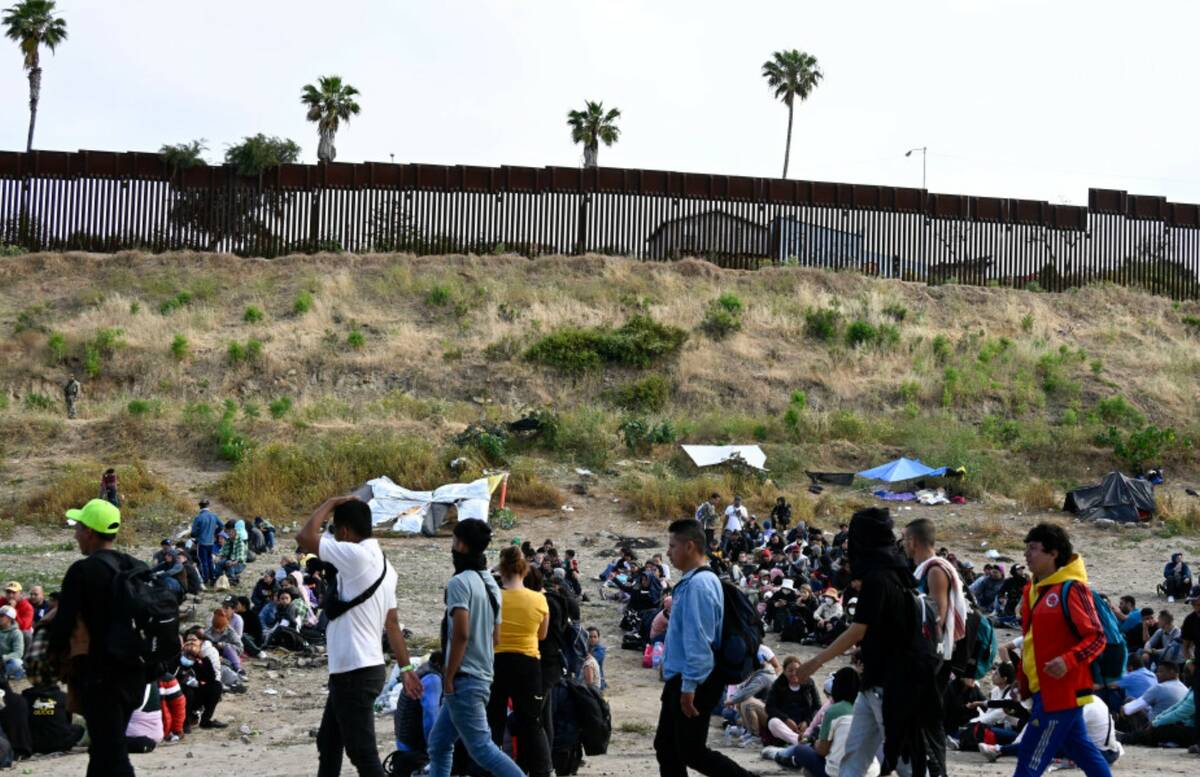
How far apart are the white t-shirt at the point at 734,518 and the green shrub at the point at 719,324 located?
13062 millimetres

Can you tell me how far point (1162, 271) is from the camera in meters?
43.4

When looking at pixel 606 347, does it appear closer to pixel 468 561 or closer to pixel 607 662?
pixel 607 662

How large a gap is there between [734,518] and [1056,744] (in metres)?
17.3

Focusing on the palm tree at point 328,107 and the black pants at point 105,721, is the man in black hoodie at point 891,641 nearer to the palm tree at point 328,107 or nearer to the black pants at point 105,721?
the black pants at point 105,721

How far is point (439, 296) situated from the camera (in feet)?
124

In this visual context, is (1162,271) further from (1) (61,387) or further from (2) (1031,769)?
(2) (1031,769)

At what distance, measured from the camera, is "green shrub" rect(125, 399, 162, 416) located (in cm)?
3030

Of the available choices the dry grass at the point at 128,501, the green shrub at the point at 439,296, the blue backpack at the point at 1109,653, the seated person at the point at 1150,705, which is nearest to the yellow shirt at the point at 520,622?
the blue backpack at the point at 1109,653

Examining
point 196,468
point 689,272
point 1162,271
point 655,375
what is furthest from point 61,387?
point 1162,271

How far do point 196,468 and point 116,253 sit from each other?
13.4m

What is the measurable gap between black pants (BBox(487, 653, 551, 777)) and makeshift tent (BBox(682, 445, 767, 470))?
2158cm

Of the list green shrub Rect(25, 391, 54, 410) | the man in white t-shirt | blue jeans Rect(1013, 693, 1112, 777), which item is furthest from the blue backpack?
green shrub Rect(25, 391, 54, 410)

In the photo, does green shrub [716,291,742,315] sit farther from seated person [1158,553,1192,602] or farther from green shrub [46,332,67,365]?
seated person [1158,553,1192,602]

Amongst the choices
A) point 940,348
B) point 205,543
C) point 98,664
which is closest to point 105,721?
point 98,664
